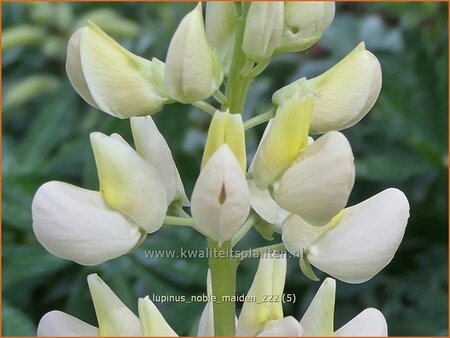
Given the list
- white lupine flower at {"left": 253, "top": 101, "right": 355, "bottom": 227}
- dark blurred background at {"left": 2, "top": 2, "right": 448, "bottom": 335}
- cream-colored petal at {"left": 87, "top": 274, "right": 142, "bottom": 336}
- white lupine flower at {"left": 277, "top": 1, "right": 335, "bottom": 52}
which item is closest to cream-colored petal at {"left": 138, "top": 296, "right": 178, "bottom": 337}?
cream-colored petal at {"left": 87, "top": 274, "right": 142, "bottom": 336}

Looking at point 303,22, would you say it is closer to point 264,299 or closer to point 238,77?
point 238,77

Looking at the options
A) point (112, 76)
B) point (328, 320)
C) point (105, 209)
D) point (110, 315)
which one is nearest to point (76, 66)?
point (112, 76)

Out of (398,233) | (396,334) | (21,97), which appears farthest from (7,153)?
(398,233)

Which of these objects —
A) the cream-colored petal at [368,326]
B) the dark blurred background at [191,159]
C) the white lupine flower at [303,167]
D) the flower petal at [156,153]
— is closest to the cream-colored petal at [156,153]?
the flower petal at [156,153]

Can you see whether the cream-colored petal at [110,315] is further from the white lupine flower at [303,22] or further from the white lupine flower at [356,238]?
the white lupine flower at [303,22]

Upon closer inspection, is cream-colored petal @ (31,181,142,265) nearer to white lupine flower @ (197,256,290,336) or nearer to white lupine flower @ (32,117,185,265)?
white lupine flower @ (32,117,185,265)

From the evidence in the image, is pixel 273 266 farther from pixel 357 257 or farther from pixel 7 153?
pixel 7 153
